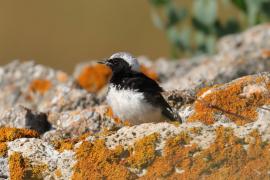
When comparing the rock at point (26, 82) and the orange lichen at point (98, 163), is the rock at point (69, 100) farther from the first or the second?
the orange lichen at point (98, 163)

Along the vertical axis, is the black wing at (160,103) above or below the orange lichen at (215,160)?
above

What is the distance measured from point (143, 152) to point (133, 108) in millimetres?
1768

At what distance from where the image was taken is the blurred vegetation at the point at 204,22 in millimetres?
16156

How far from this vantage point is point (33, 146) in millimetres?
6781

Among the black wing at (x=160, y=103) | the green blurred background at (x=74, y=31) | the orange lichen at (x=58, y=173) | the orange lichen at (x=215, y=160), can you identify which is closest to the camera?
the orange lichen at (x=215, y=160)

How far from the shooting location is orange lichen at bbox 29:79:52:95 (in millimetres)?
11023

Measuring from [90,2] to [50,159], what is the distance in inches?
835

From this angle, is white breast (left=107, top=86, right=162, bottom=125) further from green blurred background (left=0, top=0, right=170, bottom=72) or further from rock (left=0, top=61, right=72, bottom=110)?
green blurred background (left=0, top=0, right=170, bottom=72)

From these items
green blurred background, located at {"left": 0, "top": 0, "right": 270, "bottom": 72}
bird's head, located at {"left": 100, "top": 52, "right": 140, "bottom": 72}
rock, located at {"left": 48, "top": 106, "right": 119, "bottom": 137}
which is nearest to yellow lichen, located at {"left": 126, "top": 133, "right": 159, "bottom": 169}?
rock, located at {"left": 48, "top": 106, "right": 119, "bottom": 137}

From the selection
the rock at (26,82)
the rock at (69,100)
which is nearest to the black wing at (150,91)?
the rock at (69,100)

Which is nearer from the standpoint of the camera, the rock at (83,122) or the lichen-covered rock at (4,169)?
the lichen-covered rock at (4,169)

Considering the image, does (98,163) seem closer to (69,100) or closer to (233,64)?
(69,100)

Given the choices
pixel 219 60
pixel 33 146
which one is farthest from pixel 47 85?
pixel 33 146

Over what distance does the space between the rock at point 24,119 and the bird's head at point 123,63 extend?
841 millimetres
